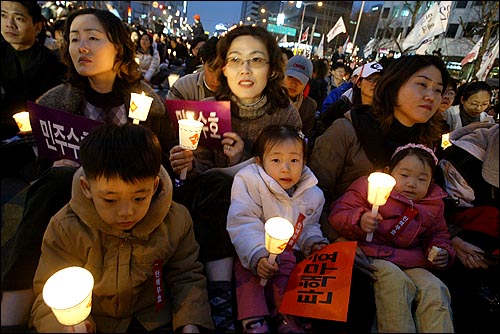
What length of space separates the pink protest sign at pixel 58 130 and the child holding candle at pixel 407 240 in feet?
6.30

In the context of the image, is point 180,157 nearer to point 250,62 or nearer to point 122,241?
point 122,241

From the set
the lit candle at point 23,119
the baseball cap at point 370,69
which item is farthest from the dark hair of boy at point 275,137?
the baseball cap at point 370,69

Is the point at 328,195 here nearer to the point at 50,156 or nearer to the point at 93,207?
the point at 93,207

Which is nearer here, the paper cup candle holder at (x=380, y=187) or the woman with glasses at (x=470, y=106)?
the paper cup candle holder at (x=380, y=187)

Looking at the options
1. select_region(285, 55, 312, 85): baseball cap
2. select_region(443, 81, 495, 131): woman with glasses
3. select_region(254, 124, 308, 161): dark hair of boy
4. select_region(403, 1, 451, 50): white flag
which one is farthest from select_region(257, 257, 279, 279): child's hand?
select_region(403, 1, 451, 50): white flag

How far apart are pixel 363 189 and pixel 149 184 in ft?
5.28

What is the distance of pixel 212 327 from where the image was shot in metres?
1.78

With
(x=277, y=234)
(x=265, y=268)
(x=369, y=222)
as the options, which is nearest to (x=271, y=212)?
(x=265, y=268)

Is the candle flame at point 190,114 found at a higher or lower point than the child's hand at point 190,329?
higher

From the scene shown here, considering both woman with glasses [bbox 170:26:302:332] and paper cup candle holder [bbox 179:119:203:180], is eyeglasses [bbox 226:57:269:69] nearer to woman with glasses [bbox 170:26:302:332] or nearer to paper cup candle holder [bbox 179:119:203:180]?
woman with glasses [bbox 170:26:302:332]

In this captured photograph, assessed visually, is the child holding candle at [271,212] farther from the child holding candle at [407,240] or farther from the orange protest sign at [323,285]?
the child holding candle at [407,240]

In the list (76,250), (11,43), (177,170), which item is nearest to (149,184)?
(76,250)

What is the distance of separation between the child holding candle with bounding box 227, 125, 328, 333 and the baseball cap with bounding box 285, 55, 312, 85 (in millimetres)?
2395

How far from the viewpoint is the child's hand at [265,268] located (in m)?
1.82
